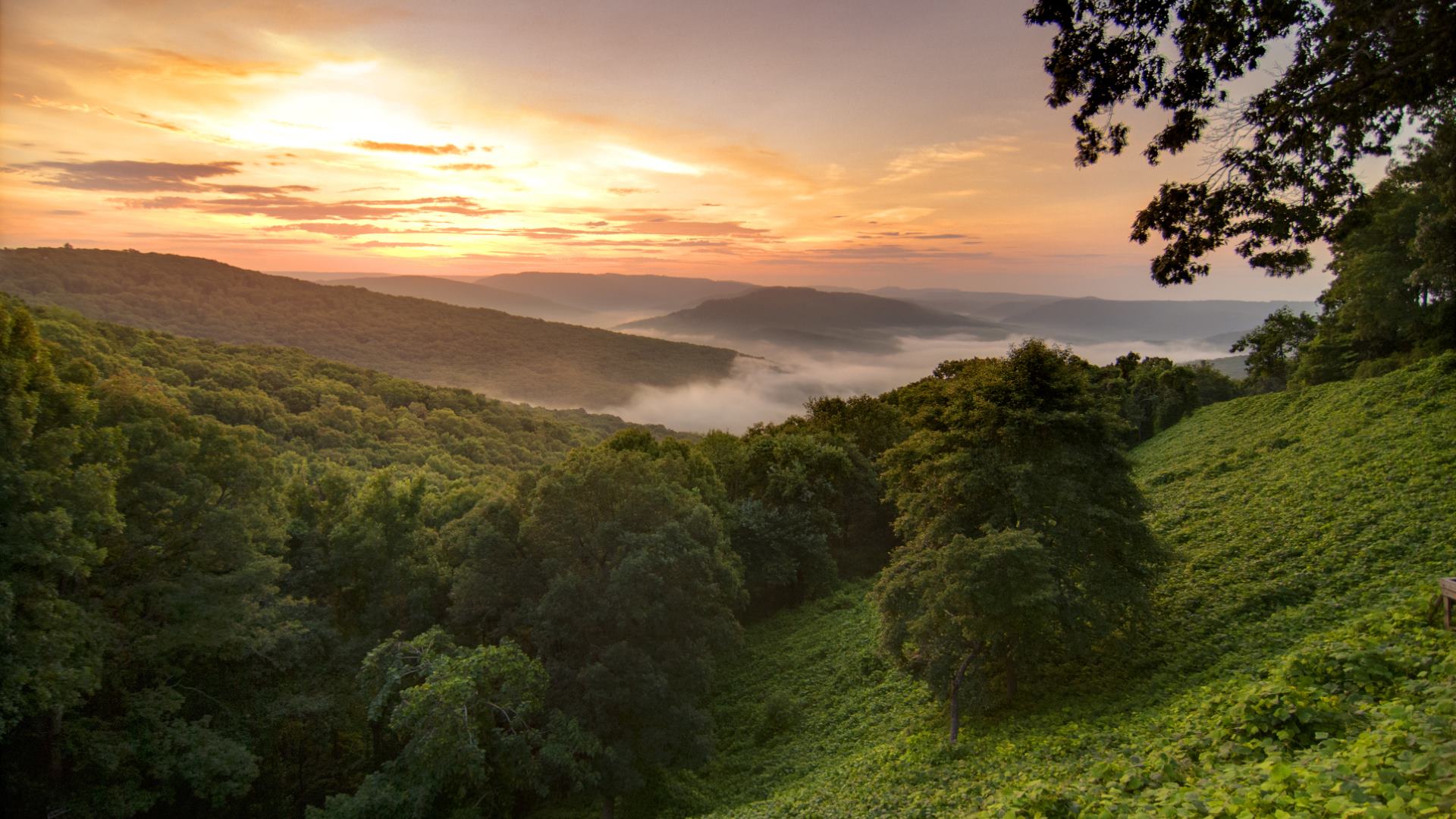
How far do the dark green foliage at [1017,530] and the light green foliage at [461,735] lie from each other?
10915mm

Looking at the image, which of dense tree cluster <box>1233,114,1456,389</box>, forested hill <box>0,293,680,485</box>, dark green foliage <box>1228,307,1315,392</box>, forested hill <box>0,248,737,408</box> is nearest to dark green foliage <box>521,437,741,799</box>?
forested hill <box>0,293,680,485</box>

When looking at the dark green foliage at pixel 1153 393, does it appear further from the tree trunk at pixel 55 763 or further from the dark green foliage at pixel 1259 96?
the tree trunk at pixel 55 763

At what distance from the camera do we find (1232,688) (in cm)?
1150

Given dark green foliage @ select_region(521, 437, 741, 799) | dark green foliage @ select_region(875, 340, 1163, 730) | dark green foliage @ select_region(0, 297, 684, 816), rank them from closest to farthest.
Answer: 1. dark green foliage @ select_region(875, 340, 1163, 730)
2. dark green foliage @ select_region(0, 297, 684, 816)
3. dark green foliage @ select_region(521, 437, 741, 799)

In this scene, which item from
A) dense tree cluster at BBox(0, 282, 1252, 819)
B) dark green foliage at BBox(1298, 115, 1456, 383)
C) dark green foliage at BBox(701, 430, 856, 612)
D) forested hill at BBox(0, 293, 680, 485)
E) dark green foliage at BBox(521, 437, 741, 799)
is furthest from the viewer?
forested hill at BBox(0, 293, 680, 485)

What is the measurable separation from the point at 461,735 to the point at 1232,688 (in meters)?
17.5

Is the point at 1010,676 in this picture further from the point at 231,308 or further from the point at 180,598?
the point at 231,308

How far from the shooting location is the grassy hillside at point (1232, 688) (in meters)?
7.85

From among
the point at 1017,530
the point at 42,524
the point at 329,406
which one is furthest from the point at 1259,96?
the point at 329,406

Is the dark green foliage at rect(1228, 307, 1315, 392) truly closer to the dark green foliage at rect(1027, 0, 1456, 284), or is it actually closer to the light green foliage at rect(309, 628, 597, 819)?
the dark green foliage at rect(1027, 0, 1456, 284)

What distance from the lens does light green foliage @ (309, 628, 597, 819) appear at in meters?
17.4

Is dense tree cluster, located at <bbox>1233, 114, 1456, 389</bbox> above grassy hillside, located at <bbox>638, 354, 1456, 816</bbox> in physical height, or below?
above

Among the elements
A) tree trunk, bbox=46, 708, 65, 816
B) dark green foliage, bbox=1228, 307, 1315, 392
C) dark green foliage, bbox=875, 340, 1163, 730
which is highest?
dark green foliage, bbox=1228, 307, 1315, 392

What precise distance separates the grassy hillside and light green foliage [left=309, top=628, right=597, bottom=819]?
4.49m
